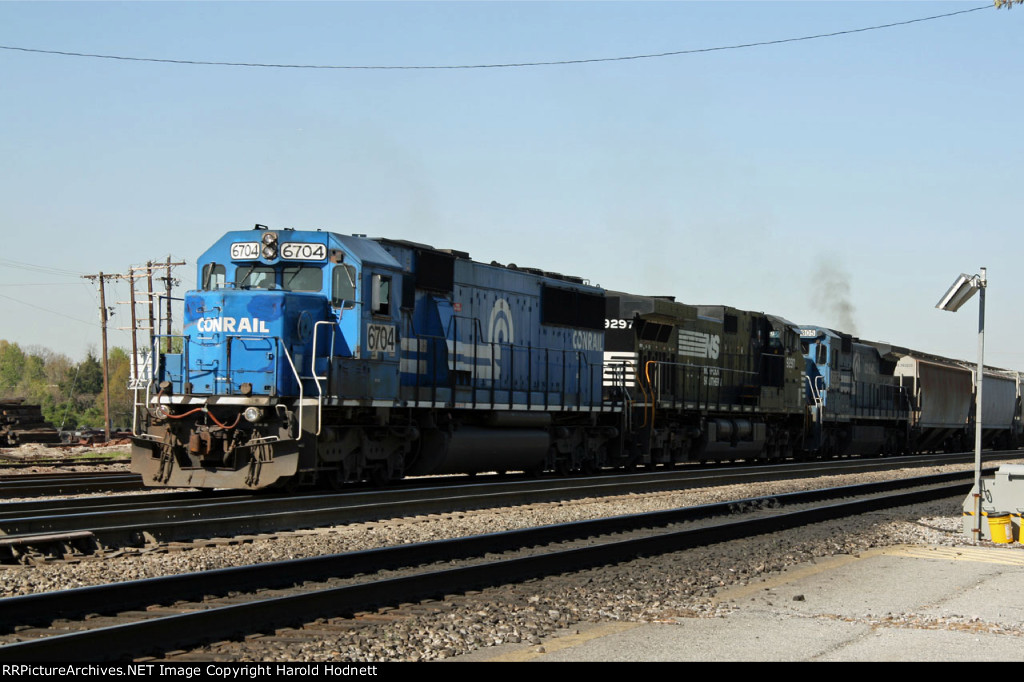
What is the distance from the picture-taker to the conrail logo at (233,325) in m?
14.4

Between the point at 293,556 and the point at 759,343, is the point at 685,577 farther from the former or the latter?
the point at 759,343

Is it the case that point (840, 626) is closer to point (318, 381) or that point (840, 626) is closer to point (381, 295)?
point (318, 381)

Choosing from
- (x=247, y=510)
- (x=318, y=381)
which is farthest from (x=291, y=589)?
(x=318, y=381)

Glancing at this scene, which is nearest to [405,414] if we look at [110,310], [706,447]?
[706,447]

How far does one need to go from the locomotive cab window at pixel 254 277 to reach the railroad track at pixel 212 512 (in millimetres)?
2922

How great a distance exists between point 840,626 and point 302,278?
10.1 m

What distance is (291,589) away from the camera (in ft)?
24.5

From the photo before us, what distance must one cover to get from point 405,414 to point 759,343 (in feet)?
48.3

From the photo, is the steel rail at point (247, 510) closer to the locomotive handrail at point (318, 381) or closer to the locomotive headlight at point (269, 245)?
the locomotive handrail at point (318, 381)

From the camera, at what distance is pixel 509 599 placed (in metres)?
7.46

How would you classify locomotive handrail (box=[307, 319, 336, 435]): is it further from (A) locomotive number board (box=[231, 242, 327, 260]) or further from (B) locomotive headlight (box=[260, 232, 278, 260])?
(B) locomotive headlight (box=[260, 232, 278, 260])

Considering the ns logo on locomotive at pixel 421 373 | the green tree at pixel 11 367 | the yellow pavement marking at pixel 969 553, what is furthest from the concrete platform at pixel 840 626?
the green tree at pixel 11 367

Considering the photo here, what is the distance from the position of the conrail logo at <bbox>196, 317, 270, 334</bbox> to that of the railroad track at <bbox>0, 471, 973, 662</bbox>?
5.78 meters
